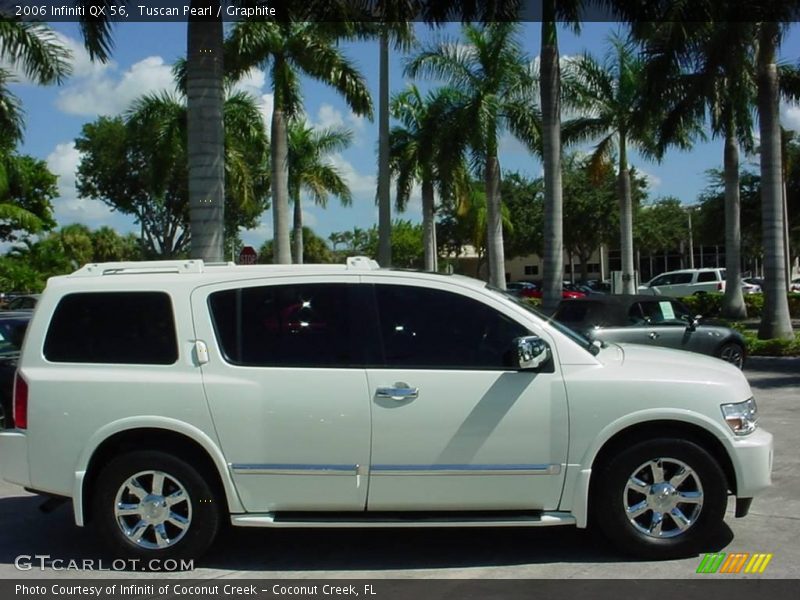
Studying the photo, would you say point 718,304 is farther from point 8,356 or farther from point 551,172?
point 8,356

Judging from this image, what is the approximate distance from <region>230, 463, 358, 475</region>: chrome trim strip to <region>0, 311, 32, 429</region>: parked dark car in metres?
4.39

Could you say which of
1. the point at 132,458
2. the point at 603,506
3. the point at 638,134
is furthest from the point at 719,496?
the point at 638,134

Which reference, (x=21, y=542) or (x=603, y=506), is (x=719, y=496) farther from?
(x=21, y=542)

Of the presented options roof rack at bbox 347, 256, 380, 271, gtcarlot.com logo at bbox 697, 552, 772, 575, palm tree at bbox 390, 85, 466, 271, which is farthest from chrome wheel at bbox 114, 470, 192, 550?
palm tree at bbox 390, 85, 466, 271

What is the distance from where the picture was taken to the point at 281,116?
81.4 feet

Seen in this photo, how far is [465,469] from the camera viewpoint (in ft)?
18.1

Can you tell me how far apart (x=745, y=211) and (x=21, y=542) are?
4097 cm

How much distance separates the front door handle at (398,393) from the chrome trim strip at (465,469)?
42 cm

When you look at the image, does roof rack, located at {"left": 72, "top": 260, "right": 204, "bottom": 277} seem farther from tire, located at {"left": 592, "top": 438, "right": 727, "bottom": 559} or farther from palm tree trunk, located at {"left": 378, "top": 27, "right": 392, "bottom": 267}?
palm tree trunk, located at {"left": 378, "top": 27, "right": 392, "bottom": 267}

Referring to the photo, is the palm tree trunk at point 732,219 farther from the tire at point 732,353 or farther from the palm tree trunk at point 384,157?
the tire at point 732,353

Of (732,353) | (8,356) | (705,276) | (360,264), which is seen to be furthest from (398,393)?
(705,276)

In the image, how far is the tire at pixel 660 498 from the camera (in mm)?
5578

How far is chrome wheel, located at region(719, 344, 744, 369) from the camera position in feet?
48.9

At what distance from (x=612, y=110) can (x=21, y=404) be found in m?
26.5
